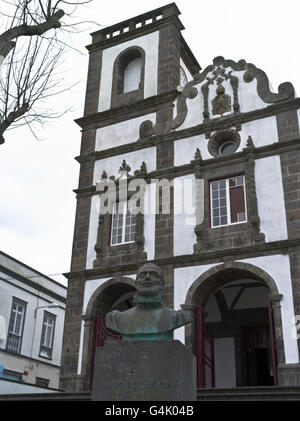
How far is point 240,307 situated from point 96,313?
463cm

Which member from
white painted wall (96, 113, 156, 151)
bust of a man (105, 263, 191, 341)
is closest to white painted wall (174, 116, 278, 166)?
white painted wall (96, 113, 156, 151)

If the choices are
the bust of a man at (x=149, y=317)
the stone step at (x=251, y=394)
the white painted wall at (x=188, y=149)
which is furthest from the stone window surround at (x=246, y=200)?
the bust of a man at (x=149, y=317)

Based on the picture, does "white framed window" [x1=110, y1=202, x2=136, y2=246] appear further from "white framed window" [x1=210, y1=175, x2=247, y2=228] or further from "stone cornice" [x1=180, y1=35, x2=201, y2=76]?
"stone cornice" [x1=180, y1=35, x2=201, y2=76]

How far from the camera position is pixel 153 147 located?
15992mm

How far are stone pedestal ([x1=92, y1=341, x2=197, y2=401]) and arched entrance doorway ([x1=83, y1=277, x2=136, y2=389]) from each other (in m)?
8.00

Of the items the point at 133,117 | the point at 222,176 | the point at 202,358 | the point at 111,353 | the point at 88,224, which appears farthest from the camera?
the point at 133,117

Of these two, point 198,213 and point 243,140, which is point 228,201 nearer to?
point 198,213

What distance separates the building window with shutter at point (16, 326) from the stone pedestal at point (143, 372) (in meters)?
17.5

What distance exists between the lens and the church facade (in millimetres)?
13031

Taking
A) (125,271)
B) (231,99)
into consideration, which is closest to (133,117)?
(231,99)

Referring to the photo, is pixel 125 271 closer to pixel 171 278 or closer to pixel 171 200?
pixel 171 278

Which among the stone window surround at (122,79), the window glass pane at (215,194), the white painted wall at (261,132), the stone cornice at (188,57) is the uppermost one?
the stone cornice at (188,57)

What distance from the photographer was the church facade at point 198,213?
13031 millimetres

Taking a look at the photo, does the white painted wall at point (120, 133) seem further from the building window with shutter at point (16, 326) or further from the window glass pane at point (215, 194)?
the building window with shutter at point (16, 326)
